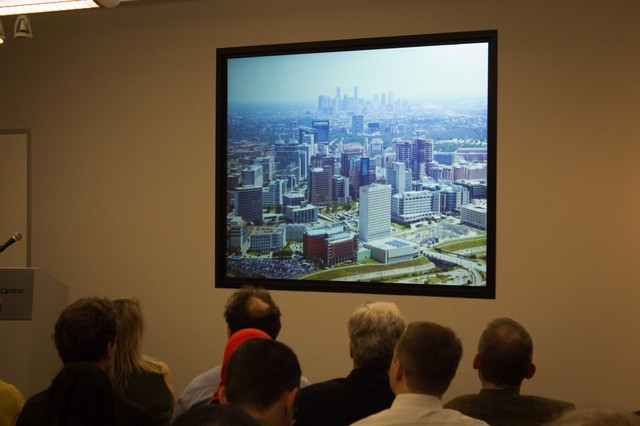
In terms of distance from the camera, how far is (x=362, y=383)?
9.22ft

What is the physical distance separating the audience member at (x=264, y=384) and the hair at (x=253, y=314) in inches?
57.0

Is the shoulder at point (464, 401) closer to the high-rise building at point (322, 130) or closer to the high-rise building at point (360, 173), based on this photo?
the high-rise building at point (360, 173)

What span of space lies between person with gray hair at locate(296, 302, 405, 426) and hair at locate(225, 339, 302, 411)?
0.83 meters

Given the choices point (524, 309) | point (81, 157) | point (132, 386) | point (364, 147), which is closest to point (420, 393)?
point (132, 386)

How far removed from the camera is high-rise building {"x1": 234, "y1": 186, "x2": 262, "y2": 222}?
5.84 m

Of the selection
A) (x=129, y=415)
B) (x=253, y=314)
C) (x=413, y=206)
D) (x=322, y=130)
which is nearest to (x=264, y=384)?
(x=129, y=415)

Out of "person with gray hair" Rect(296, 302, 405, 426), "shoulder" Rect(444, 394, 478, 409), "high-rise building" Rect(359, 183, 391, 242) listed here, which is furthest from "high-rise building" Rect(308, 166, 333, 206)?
"shoulder" Rect(444, 394, 478, 409)

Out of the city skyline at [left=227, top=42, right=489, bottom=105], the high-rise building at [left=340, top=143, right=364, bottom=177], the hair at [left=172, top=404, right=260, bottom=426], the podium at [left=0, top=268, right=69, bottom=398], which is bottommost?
the podium at [left=0, top=268, right=69, bottom=398]

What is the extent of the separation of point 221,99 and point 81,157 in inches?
53.4

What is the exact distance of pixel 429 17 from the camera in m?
5.33

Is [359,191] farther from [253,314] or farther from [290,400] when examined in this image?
[290,400]

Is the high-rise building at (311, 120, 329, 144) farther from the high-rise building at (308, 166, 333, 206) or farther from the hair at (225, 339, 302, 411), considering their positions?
the hair at (225, 339, 302, 411)

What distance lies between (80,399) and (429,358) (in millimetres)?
1017

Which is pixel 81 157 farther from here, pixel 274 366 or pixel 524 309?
pixel 274 366
